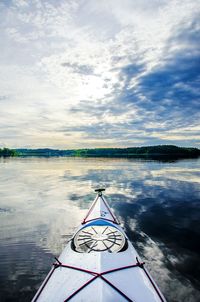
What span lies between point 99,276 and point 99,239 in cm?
231

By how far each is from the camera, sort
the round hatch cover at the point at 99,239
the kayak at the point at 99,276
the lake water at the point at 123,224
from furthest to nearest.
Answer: the lake water at the point at 123,224 < the round hatch cover at the point at 99,239 < the kayak at the point at 99,276

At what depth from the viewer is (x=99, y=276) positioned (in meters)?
5.26

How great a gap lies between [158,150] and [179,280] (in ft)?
534

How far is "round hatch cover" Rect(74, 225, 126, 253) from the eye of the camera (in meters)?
6.92

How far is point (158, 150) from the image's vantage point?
164625 millimetres

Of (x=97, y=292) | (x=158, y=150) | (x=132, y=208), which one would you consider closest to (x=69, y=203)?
(x=132, y=208)

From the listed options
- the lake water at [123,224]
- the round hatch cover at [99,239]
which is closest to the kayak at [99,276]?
the round hatch cover at [99,239]

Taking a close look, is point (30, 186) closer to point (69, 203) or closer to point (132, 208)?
point (69, 203)

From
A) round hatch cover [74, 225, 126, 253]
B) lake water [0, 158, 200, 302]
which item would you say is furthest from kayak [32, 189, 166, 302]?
lake water [0, 158, 200, 302]

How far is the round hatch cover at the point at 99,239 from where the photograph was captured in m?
6.92

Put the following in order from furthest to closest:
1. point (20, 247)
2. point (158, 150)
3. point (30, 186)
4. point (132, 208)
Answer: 1. point (158, 150)
2. point (30, 186)
3. point (132, 208)
4. point (20, 247)

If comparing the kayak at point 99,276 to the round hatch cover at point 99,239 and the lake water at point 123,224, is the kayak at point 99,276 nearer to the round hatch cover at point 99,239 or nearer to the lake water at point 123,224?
the round hatch cover at point 99,239

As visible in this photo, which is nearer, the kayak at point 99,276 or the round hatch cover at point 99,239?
the kayak at point 99,276

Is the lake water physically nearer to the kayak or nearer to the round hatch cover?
the kayak
